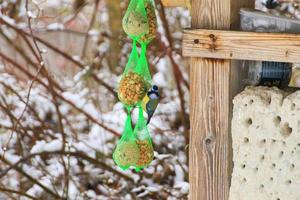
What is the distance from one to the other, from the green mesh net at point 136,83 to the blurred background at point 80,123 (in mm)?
1758

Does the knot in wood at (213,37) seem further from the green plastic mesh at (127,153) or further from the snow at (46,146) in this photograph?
the snow at (46,146)

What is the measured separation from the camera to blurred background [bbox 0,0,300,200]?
4902 mm

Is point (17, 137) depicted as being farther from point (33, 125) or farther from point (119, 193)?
point (119, 193)

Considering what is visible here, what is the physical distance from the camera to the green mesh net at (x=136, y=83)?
2.69 meters

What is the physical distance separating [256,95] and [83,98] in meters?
3.06

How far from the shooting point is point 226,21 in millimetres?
2625

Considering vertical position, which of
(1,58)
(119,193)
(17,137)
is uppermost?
(1,58)

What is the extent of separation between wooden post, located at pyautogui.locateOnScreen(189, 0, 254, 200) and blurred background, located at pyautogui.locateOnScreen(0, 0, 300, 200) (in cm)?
192

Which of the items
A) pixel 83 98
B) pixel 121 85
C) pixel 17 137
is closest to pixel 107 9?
pixel 83 98

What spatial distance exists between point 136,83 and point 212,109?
29 cm

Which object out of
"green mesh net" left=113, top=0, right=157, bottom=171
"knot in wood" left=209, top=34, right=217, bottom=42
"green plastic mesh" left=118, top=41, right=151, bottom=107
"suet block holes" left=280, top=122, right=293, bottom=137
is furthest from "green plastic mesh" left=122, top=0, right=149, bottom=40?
"suet block holes" left=280, top=122, right=293, bottom=137

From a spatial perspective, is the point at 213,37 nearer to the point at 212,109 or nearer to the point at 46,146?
the point at 212,109

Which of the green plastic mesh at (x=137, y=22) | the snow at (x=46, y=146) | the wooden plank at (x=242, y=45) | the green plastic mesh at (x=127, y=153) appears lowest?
the snow at (x=46, y=146)

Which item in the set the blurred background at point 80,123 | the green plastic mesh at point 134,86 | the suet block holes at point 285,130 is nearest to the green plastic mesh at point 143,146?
the green plastic mesh at point 134,86
